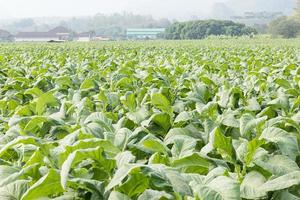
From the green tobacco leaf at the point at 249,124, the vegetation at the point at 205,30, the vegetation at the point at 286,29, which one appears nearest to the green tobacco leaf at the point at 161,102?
the green tobacco leaf at the point at 249,124

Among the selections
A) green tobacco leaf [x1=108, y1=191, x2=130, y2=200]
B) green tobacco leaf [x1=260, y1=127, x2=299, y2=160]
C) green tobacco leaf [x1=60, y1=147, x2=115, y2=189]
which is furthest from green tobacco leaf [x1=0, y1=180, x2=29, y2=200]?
green tobacco leaf [x1=260, y1=127, x2=299, y2=160]

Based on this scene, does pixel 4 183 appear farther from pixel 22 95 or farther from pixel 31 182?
pixel 22 95

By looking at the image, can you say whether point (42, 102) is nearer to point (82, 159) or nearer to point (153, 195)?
point (82, 159)

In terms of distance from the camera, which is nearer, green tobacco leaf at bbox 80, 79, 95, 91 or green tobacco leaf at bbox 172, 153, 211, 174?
green tobacco leaf at bbox 172, 153, 211, 174

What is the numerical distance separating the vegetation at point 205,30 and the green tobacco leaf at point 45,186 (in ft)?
263

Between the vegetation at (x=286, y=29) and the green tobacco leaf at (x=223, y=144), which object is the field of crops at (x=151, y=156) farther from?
the vegetation at (x=286, y=29)

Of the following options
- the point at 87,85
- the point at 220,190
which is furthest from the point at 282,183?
the point at 87,85

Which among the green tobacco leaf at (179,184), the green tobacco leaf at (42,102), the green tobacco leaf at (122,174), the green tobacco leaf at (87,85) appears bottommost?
the green tobacco leaf at (87,85)

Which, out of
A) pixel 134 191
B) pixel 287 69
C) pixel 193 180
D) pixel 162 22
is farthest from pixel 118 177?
pixel 162 22

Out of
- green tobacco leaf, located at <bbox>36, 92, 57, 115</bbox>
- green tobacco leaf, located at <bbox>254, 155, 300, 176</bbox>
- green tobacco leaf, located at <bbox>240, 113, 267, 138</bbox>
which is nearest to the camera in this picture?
green tobacco leaf, located at <bbox>254, 155, 300, 176</bbox>

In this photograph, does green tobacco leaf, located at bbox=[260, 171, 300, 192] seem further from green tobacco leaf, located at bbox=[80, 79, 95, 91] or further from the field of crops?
green tobacco leaf, located at bbox=[80, 79, 95, 91]

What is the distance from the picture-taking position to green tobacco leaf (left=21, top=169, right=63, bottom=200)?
137 centimetres

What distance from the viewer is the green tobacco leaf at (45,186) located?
137cm

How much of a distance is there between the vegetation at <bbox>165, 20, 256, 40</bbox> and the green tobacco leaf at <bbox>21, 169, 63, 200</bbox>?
3153 inches
